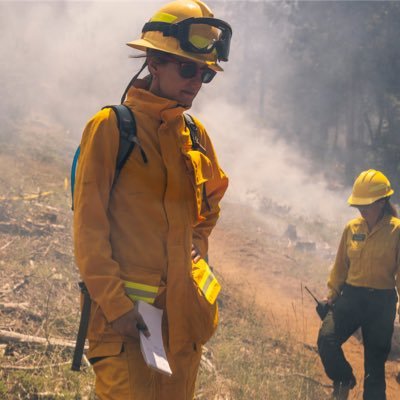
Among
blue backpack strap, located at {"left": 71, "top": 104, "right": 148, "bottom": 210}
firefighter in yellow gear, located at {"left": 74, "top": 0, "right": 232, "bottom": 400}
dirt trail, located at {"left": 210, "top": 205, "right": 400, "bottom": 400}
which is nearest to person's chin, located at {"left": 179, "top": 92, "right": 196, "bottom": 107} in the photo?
firefighter in yellow gear, located at {"left": 74, "top": 0, "right": 232, "bottom": 400}

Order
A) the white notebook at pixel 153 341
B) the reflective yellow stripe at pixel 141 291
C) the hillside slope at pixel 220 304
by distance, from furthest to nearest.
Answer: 1. the hillside slope at pixel 220 304
2. the reflective yellow stripe at pixel 141 291
3. the white notebook at pixel 153 341

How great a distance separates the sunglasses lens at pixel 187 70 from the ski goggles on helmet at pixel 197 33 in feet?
0.19

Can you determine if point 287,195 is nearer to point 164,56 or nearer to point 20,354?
A: point 20,354

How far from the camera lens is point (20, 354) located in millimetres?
3645

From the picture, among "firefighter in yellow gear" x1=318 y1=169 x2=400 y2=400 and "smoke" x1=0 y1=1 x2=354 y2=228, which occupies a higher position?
"firefighter in yellow gear" x1=318 y1=169 x2=400 y2=400

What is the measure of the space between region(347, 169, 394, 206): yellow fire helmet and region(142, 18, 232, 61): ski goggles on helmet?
2727mm

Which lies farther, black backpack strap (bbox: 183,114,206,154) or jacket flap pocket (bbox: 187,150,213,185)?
black backpack strap (bbox: 183,114,206,154)

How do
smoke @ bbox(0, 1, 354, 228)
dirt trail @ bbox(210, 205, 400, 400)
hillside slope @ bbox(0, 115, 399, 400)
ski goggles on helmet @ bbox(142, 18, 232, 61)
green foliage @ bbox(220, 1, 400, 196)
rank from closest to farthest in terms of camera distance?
ski goggles on helmet @ bbox(142, 18, 232, 61), hillside slope @ bbox(0, 115, 399, 400), dirt trail @ bbox(210, 205, 400, 400), green foliage @ bbox(220, 1, 400, 196), smoke @ bbox(0, 1, 354, 228)

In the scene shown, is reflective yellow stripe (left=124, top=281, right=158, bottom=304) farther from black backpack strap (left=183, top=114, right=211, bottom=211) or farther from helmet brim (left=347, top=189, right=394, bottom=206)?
helmet brim (left=347, top=189, right=394, bottom=206)

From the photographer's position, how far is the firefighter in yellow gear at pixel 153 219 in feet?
6.24

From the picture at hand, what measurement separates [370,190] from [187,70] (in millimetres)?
2889

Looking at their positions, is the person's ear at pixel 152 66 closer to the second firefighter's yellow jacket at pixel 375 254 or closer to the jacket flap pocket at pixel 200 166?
the jacket flap pocket at pixel 200 166

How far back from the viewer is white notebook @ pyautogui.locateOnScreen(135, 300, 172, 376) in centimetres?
181

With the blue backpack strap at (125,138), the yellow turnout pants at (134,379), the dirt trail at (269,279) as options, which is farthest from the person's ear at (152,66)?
the dirt trail at (269,279)
